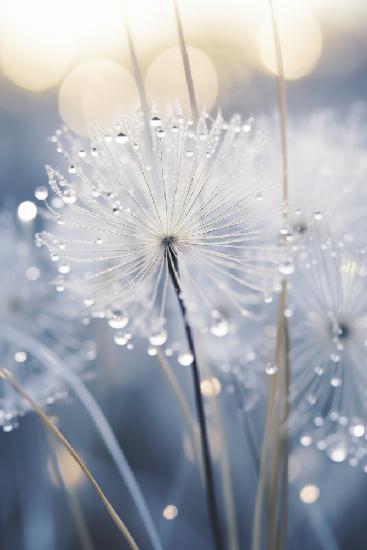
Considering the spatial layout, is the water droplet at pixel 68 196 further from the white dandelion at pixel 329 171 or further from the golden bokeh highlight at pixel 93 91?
the golden bokeh highlight at pixel 93 91

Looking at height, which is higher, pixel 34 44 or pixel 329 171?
pixel 34 44

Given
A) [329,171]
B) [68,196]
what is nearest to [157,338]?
[68,196]

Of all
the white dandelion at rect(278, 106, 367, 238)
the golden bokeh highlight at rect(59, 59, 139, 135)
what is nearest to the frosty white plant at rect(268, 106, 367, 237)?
the white dandelion at rect(278, 106, 367, 238)

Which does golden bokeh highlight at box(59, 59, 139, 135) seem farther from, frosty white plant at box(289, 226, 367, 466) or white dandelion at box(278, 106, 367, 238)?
frosty white plant at box(289, 226, 367, 466)

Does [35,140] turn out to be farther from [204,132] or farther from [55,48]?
[204,132]

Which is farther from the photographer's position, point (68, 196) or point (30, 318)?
point (30, 318)

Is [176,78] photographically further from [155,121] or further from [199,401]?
[199,401]
